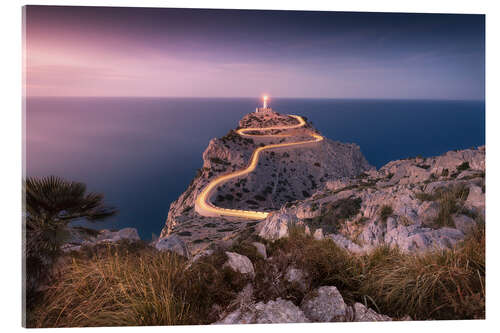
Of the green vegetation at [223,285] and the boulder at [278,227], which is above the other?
the boulder at [278,227]

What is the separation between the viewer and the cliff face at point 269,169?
22188 mm

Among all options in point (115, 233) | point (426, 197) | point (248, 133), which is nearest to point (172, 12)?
point (115, 233)

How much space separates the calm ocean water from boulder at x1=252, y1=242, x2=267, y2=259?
129 centimetres

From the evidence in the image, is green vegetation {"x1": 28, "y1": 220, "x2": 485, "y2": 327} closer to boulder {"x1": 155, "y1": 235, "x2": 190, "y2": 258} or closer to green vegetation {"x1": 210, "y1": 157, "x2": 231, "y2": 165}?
boulder {"x1": 155, "y1": 235, "x2": 190, "y2": 258}

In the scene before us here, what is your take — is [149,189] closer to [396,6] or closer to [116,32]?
[116,32]

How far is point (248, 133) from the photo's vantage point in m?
35.5

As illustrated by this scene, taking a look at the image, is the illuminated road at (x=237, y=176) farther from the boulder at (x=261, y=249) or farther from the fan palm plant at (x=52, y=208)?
the fan palm plant at (x=52, y=208)

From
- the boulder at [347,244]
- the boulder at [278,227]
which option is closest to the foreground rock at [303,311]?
the boulder at [347,244]

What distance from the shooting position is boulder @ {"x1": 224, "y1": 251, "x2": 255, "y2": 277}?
366cm

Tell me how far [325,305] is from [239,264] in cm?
96

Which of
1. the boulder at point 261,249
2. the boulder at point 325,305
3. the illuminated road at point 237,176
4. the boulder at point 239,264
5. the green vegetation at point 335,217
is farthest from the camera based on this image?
the illuminated road at point 237,176

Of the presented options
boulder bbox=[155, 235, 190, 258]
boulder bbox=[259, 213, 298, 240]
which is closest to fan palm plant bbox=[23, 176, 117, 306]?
boulder bbox=[155, 235, 190, 258]

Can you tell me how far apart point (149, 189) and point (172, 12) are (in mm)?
7014

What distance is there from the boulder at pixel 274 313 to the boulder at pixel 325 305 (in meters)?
0.09
